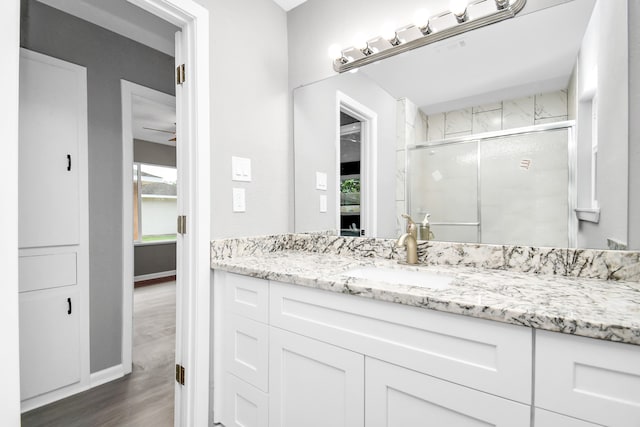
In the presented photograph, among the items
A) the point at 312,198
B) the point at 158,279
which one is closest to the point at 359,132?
the point at 312,198

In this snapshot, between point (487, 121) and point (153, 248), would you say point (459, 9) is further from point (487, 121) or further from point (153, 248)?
point (153, 248)

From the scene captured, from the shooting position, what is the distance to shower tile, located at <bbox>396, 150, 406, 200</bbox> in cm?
154

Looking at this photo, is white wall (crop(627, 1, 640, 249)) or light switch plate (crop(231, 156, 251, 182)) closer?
white wall (crop(627, 1, 640, 249))

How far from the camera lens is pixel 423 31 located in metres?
1.41

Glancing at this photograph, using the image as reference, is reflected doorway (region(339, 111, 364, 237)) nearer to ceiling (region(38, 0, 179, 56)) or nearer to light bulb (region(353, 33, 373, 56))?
light bulb (region(353, 33, 373, 56))

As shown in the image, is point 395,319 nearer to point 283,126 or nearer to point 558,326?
point 558,326

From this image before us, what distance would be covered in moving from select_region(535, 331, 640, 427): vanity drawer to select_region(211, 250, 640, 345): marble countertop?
3 cm

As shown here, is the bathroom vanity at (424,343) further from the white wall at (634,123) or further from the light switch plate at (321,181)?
the light switch plate at (321,181)

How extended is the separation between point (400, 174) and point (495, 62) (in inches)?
24.0

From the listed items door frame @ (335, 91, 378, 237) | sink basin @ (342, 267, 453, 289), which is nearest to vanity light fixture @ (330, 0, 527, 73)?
door frame @ (335, 91, 378, 237)

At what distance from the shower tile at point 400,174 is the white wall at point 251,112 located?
0.74 meters

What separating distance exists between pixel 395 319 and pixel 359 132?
44.7 inches
